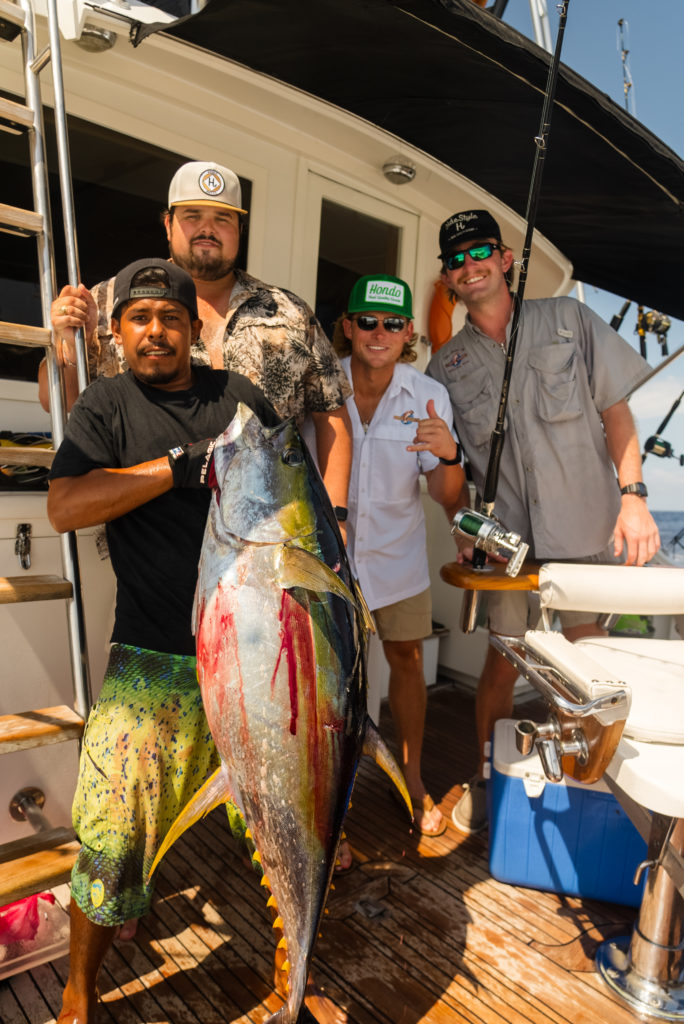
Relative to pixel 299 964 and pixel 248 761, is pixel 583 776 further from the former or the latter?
pixel 248 761

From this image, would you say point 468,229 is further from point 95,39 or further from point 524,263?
point 95,39

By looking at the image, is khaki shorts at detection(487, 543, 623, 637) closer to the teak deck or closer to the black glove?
the teak deck

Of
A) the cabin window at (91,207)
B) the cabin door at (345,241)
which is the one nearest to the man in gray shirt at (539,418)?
the cabin door at (345,241)

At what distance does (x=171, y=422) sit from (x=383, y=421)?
124 cm

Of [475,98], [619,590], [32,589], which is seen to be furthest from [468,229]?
[32,589]

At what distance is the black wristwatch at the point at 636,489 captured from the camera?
2.62m

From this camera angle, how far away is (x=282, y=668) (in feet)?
3.96

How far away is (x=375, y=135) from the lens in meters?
3.62

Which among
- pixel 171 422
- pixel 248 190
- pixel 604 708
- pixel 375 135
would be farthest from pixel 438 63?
pixel 604 708

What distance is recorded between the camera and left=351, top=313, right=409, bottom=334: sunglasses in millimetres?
2779

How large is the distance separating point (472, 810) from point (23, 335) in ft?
8.42

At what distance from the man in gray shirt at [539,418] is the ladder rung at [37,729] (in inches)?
72.2

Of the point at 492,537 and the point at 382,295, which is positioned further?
the point at 382,295

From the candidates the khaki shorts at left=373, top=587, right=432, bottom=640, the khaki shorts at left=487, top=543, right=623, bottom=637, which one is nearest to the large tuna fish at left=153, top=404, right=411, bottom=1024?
the khaki shorts at left=373, top=587, right=432, bottom=640
